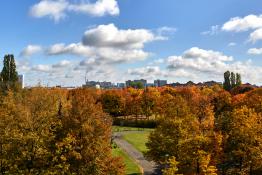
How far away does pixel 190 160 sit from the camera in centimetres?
4712

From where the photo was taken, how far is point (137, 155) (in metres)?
77.9

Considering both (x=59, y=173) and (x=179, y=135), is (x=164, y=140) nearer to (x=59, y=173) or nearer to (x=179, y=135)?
(x=179, y=135)

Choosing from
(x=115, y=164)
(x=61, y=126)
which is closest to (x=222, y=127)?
(x=115, y=164)

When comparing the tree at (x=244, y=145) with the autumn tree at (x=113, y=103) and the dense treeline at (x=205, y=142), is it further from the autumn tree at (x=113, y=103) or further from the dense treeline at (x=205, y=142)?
the autumn tree at (x=113, y=103)

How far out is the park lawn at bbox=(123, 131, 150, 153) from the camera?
86.6m

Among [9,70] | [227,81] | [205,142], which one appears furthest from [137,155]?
[227,81]

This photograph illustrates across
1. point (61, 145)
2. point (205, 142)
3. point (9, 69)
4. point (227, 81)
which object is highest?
point (9, 69)

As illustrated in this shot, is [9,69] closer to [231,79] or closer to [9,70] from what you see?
[9,70]

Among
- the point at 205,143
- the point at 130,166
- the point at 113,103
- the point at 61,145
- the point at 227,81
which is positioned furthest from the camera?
the point at 227,81

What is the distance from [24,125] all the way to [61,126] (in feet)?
13.3

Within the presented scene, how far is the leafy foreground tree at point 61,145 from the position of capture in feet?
136

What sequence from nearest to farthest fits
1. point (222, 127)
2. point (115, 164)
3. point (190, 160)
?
point (115, 164) < point (190, 160) < point (222, 127)

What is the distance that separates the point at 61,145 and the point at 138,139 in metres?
56.9

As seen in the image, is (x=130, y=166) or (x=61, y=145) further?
(x=130, y=166)
